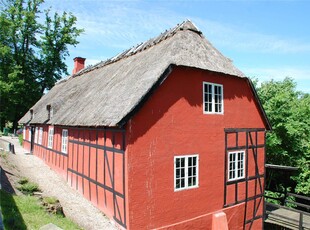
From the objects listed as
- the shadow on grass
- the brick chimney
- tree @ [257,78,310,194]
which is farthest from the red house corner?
the brick chimney

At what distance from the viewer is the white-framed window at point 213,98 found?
11.0 meters

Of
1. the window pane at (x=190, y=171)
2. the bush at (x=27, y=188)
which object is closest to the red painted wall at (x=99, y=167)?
the bush at (x=27, y=188)

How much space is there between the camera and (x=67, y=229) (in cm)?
796

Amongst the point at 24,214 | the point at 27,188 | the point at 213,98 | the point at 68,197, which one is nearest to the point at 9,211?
the point at 24,214

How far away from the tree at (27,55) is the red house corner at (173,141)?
2226cm

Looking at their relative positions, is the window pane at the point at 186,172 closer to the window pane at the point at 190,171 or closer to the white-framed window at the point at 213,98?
the window pane at the point at 190,171

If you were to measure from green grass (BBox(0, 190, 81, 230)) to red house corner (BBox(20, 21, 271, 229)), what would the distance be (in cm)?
209

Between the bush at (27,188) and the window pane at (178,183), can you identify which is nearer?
the window pane at (178,183)

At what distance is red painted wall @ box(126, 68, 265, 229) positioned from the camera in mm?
8805

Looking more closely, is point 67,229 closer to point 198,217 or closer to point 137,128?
point 137,128

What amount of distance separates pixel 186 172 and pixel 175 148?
1.07m

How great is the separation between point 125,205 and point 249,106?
7.66 m

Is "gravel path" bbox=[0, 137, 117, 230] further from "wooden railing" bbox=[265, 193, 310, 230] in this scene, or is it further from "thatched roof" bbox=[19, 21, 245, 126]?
"wooden railing" bbox=[265, 193, 310, 230]

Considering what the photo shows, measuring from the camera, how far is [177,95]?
9.85 meters
